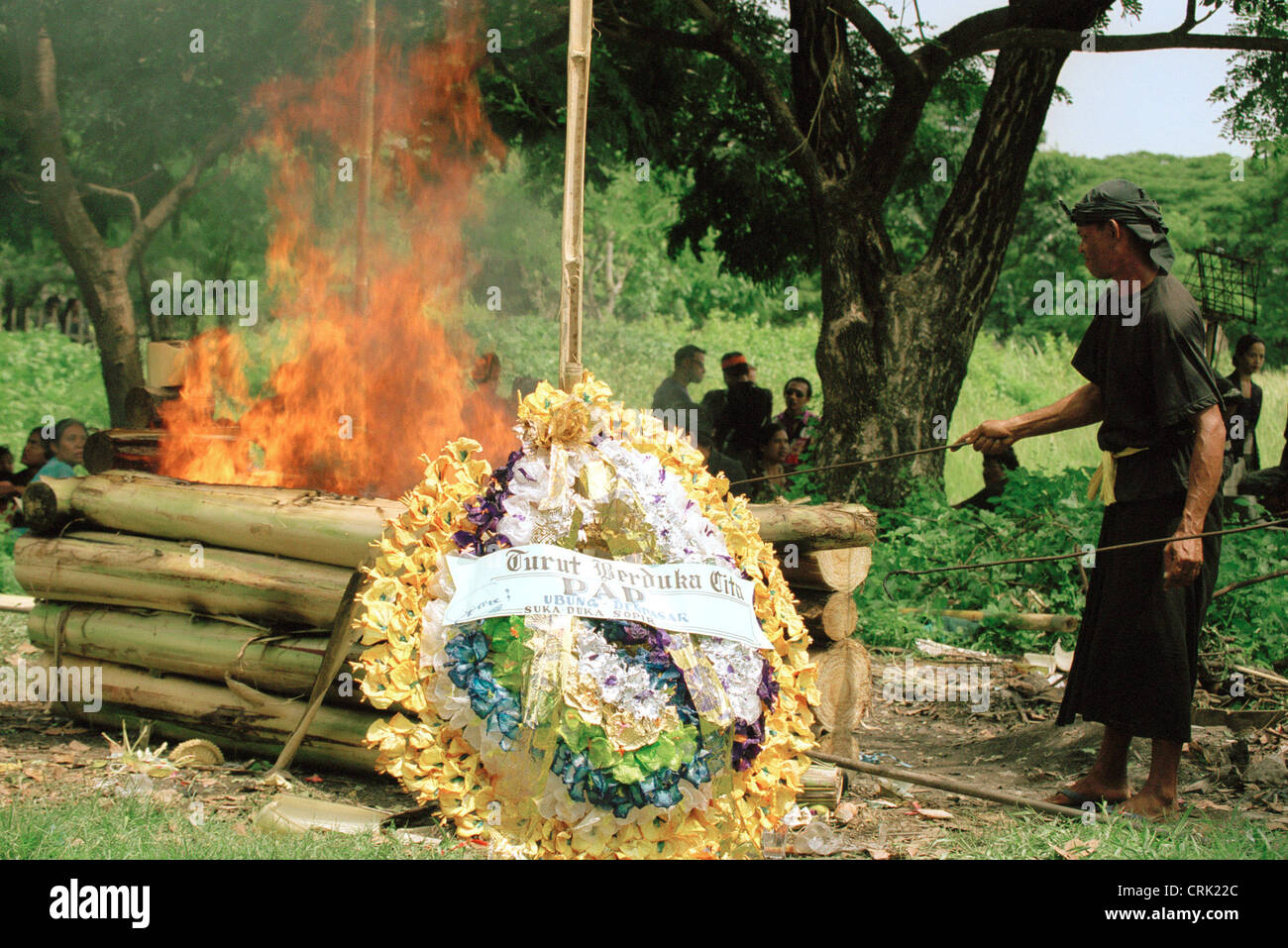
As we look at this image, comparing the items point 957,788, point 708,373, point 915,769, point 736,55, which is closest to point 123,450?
point 915,769

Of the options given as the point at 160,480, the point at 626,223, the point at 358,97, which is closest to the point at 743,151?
the point at 358,97

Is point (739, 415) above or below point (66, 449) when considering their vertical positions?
above

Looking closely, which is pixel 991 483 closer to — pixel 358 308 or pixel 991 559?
pixel 991 559

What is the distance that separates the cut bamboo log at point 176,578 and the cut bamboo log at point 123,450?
1.91 feet

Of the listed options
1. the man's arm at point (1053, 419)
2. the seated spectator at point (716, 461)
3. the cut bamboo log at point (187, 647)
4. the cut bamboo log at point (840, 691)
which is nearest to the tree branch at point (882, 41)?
the seated spectator at point (716, 461)

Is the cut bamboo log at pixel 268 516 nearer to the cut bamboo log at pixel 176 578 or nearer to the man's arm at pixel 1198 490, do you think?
the cut bamboo log at pixel 176 578

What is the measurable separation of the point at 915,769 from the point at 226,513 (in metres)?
3.50

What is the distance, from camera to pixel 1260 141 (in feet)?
34.4

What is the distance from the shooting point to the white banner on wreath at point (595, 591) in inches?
135

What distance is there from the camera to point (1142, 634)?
4.59m

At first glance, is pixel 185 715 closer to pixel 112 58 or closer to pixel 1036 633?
pixel 1036 633

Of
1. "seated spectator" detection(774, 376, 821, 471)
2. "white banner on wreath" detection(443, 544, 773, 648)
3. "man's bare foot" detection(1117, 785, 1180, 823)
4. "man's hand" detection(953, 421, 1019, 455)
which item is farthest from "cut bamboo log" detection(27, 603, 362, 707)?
"seated spectator" detection(774, 376, 821, 471)

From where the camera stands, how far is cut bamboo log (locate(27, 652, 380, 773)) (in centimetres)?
496
